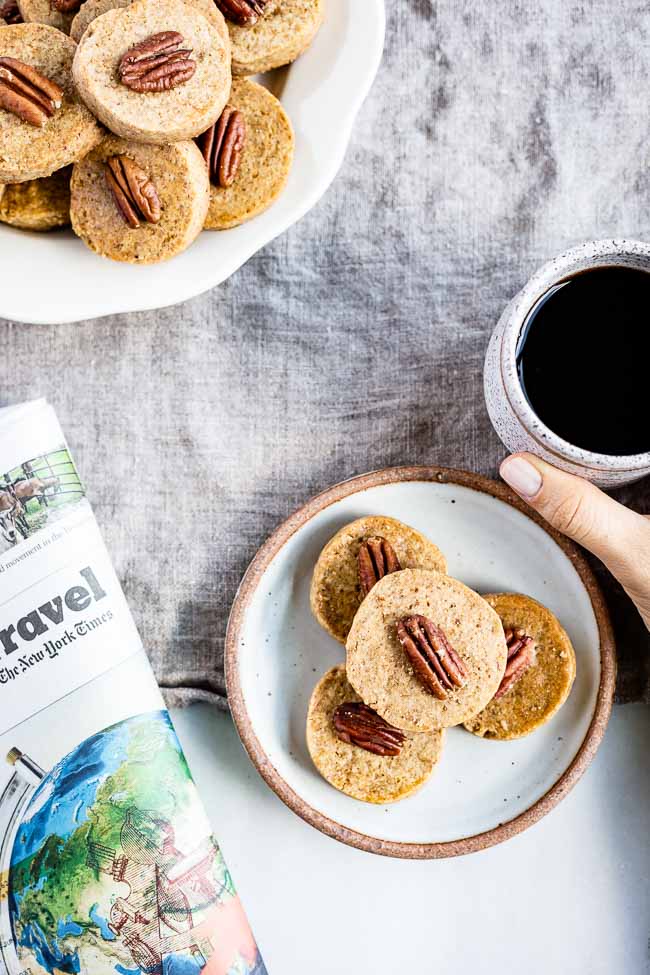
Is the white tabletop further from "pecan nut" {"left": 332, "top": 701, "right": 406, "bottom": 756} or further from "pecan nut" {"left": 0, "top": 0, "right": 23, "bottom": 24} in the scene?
"pecan nut" {"left": 0, "top": 0, "right": 23, "bottom": 24}

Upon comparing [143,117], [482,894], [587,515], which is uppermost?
[143,117]

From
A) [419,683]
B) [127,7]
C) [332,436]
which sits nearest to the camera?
[127,7]

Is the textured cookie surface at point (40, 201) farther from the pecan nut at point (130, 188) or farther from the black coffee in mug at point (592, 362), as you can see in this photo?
the black coffee in mug at point (592, 362)

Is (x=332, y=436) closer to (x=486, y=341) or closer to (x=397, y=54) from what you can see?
(x=486, y=341)

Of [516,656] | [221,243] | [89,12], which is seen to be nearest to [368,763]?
[516,656]

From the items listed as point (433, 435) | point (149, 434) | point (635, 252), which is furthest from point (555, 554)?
point (149, 434)

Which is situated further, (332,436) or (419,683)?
(332,436)

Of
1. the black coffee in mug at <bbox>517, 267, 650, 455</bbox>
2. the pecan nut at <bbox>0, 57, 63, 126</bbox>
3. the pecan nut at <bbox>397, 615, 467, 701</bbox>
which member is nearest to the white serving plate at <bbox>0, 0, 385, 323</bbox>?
the pecan nut at <bbox>0, 57, 63, 126</bbox>

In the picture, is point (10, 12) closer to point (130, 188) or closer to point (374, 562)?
point (130, 188)
